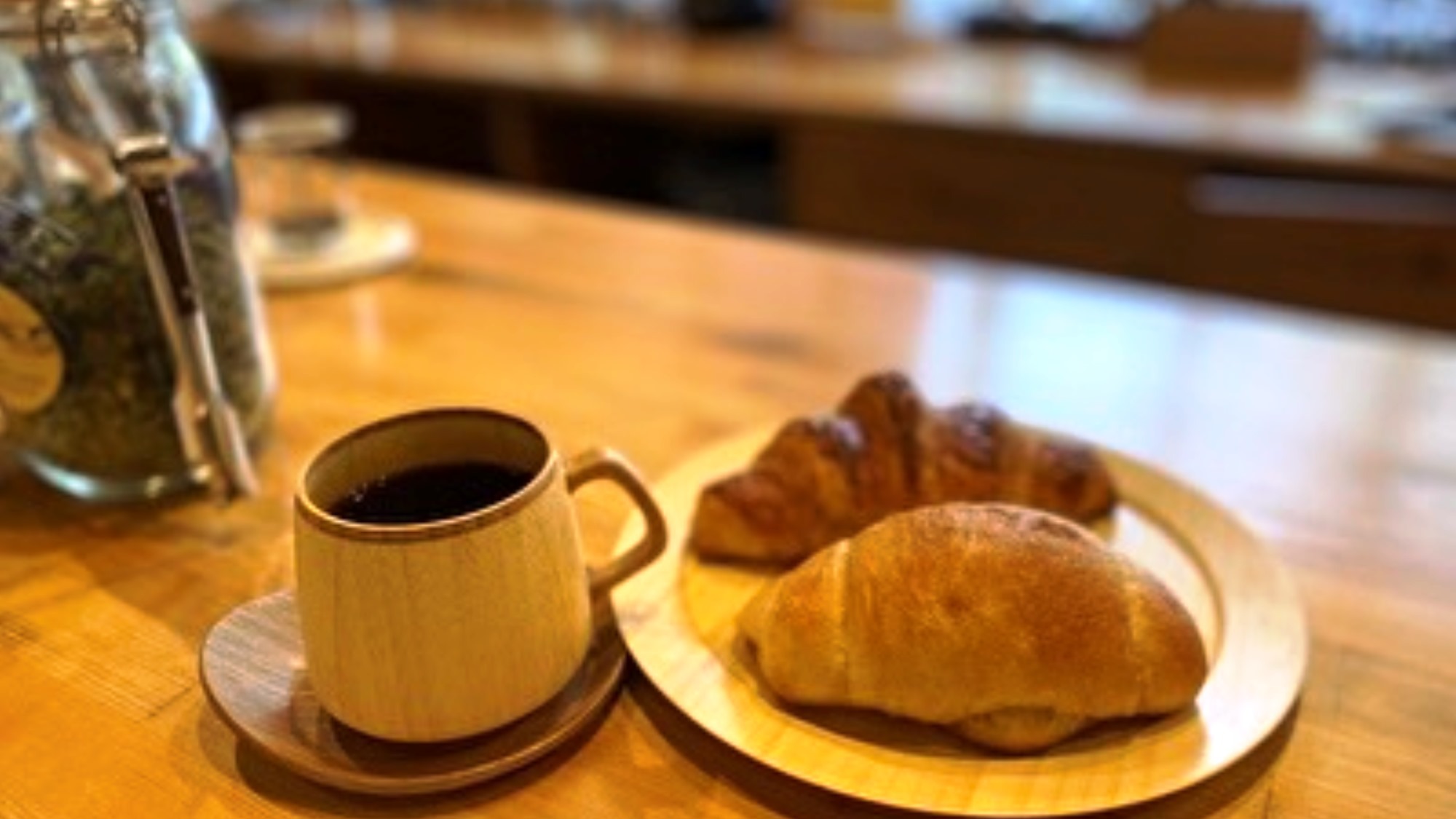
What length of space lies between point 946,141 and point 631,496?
1.30 m

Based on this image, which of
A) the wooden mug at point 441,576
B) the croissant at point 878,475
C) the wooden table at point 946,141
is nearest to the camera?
the wooden mug at point 441,576

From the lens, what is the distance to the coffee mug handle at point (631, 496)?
59 centimetres

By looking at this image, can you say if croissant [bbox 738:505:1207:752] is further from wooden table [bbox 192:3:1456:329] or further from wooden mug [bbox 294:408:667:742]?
wooden table [bbox 192:3:1456:329]

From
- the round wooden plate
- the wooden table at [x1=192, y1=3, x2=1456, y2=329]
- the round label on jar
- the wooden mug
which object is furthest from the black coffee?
the wooden table at [x1=192, y1=3, x2=1456, y2=329]

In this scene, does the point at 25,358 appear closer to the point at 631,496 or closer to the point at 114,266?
the point at 114,266

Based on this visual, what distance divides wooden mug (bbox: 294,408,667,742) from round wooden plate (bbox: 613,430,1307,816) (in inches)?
2.8

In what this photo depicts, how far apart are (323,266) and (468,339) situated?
22 centimetres

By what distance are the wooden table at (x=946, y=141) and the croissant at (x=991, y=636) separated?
1.18 m

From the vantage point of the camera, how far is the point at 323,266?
115 centimetres

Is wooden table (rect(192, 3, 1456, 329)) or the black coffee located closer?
the black coffee

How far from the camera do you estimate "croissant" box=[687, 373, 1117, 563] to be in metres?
0.68

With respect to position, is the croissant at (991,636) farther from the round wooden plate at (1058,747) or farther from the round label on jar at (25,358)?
the round label on jar at (25,358)

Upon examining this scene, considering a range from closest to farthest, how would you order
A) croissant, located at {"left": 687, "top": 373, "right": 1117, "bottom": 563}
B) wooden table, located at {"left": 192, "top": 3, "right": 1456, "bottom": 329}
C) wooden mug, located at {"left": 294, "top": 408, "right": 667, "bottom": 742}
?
1. wooden mug, located at {"left": 294, "top": 408, "right": 667, "bottom": 742}
2. croissant, located at {"left": 687, "top": 373, "right": 1117, "bottom": 563}
3. wooden table, located at {"left": 192, "top": 3, "right": 1456, "bottom": 329}

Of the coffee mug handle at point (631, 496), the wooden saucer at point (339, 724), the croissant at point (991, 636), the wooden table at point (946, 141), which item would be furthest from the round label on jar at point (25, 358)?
the wooden table at point (946, 141)
